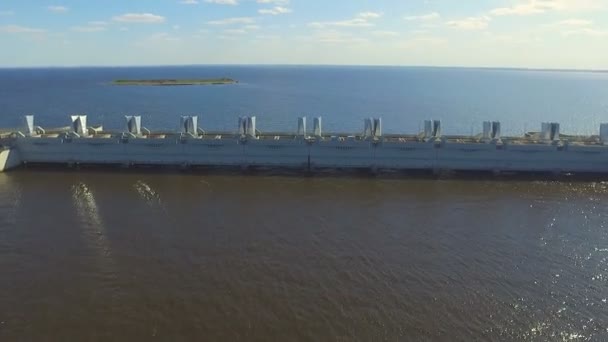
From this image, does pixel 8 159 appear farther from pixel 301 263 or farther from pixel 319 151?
pixel 301 263

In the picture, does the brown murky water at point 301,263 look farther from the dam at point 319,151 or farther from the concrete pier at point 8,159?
the concrete pier at point 8,159

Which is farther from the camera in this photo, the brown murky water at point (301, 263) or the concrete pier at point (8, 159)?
the concrete pier at point (8, 159)

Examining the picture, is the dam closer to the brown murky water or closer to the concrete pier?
the concrete pier

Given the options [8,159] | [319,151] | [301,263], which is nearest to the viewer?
[301,263]

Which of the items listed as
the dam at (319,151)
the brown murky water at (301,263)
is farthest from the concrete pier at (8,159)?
the brown murky water at (301,263)

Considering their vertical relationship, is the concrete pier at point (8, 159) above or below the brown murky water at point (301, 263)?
above

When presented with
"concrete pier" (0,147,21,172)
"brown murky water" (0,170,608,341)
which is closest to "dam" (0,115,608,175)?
"concrete pier" (0,147,21,172)

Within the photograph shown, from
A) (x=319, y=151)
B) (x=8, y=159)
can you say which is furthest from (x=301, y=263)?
(x=8, y=159)
